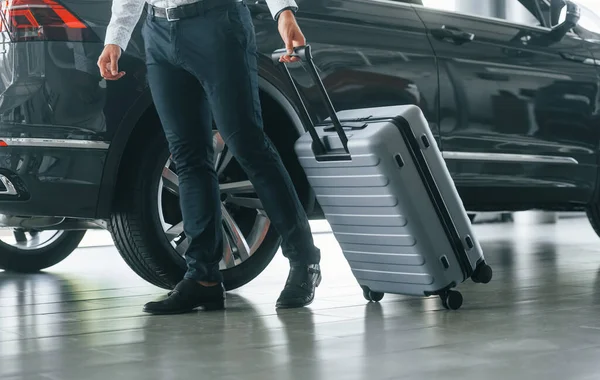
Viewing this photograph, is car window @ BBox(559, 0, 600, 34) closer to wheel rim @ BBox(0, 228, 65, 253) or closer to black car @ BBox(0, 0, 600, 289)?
black car @ BBox(0, 0, 600, 289)

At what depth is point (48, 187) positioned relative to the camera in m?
3.38

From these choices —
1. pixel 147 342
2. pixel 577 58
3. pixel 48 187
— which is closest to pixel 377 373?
pixel 147 342

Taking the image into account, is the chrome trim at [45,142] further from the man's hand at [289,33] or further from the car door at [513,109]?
the car door at [513,109]

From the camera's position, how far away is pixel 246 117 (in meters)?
3.34

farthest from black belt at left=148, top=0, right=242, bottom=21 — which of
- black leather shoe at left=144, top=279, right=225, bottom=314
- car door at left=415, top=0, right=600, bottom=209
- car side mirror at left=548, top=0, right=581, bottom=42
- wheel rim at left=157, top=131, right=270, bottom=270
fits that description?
car side mirror at left=548, top=0, right=581, bottom=42

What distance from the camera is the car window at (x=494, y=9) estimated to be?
4.59 m

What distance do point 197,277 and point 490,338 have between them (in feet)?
3.48

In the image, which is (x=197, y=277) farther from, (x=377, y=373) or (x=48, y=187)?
(x=377, y=373)

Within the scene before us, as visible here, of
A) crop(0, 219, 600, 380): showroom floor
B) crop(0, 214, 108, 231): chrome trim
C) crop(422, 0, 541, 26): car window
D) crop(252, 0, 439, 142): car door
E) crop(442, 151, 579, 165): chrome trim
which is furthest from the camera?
crop(422, 0, 541, 26): car window

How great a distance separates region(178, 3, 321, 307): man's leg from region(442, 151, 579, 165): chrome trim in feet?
3.36

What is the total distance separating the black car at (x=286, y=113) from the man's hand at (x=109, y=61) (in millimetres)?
92

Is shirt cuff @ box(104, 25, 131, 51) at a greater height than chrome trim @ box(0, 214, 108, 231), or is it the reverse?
shirt cuff @ box(104, 25, 131, 51)

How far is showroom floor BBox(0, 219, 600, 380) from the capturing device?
2383 millimetres

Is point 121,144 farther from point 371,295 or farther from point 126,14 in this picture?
point 371,295
